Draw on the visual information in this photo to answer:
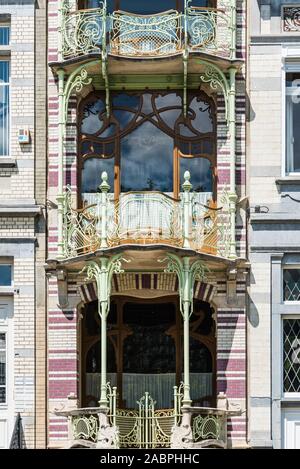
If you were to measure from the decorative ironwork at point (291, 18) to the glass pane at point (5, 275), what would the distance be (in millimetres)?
6332

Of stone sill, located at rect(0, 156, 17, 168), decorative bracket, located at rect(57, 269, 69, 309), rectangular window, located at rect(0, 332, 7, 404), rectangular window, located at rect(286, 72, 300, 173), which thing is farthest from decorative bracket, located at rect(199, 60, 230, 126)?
rectangular window, located at rect(0, 332, 7, 404)

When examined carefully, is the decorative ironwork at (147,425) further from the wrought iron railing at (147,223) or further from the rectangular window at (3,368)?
the wrought iron railing at (147,223)

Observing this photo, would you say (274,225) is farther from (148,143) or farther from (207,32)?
(207,32)

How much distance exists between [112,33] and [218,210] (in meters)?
3.56

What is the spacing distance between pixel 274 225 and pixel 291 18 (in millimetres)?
3661

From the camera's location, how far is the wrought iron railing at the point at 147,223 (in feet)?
99.8

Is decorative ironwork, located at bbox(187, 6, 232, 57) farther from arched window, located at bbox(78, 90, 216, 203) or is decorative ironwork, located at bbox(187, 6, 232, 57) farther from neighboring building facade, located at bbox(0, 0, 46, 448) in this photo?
neighboring building facade, located at bbox(0, 0, 46, 448)

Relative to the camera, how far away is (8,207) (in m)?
31.1

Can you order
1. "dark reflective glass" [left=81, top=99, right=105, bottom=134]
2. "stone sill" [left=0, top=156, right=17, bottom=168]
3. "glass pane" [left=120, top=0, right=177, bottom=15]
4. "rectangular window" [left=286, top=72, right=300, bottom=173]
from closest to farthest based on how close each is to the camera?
"stone sill" [left=0, top=156, right=17, bottom=168] < "rectangular window" [left=286, top=72, right=300, bottom=173] < "dark reflective glass" [left=81, top=99, right=105, bottom=134] < "glass pane" [left=120, top=0, right=177, bottom=15]

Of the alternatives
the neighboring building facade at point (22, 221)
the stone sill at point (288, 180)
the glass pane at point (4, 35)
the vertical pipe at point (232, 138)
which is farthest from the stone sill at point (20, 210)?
the stone sill at point (288, 180)

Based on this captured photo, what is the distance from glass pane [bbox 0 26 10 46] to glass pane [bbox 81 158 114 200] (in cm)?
253

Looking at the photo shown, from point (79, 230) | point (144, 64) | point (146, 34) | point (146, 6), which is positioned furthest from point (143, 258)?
point (146, 6)

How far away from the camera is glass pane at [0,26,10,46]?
104 ft

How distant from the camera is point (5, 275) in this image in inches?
1230
